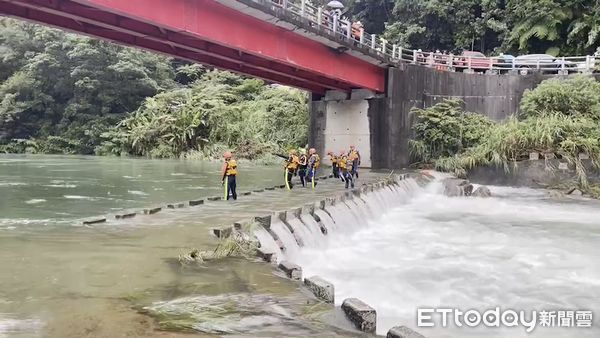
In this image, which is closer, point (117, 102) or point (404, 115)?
point (404, 115)

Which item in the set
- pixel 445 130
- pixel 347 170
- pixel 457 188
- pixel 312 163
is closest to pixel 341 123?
pixel 445 130

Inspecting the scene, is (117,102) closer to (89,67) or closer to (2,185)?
(89,67)

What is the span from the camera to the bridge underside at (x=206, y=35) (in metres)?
15.2

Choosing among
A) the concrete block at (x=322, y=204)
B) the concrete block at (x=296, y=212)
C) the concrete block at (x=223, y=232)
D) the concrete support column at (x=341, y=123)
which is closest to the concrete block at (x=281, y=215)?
the concrete block at (x=296, y=212)

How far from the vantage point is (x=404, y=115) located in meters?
29.8

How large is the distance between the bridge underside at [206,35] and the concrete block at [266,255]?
8447 millimetres

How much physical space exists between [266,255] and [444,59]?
25606 millimetres

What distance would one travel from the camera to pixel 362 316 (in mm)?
5906

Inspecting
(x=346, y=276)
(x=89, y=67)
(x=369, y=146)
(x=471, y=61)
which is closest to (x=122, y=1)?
(x=346, y=276)

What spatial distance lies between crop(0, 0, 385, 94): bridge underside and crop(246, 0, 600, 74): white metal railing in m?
0.93

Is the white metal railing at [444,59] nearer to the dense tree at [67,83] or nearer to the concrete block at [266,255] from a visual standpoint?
the concrete block at [266,255]

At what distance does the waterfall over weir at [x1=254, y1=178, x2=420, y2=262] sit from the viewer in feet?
33.4

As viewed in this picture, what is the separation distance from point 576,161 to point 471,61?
31.8 feet

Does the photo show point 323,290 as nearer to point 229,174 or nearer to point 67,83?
point 229,174
